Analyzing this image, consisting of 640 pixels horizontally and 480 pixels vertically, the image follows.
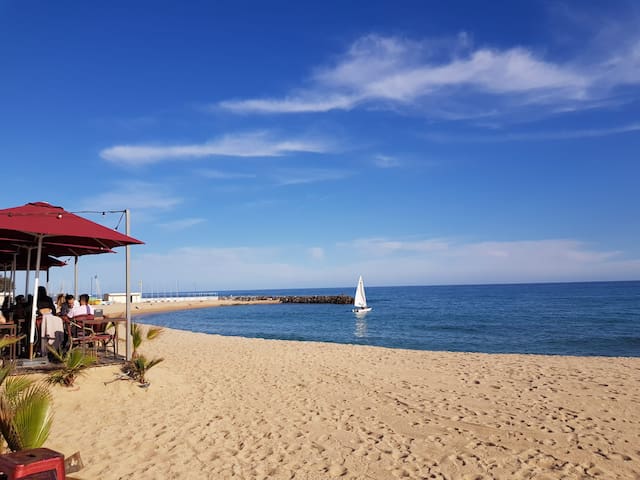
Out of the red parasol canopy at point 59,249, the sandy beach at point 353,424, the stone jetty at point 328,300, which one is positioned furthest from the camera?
the stone jetty at point 328,300

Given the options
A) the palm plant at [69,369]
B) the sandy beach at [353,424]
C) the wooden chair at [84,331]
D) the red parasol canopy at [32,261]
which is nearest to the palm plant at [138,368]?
the sandy beach at [353,424]

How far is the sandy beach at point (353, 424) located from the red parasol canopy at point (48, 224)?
93.1 inches

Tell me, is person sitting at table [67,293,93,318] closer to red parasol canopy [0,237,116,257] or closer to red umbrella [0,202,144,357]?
red umbrella [0,202,144,357]

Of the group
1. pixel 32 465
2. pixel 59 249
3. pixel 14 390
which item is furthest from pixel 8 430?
pixel 59 249

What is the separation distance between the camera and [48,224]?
7031 mm

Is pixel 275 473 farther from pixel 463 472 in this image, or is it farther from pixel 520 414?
pixel 520 414

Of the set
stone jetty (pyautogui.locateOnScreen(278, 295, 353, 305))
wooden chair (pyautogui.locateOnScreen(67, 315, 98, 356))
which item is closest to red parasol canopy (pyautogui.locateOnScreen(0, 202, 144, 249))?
wooden chair (pyautogui.locateOnScreen(67, 315, 98, 356))

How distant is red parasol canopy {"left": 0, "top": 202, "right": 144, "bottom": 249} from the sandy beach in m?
2.37

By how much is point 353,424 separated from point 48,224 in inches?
217

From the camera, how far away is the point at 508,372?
10.9 meters

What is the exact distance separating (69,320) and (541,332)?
87.1 ft

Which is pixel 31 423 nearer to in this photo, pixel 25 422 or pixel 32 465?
pixel 25 422

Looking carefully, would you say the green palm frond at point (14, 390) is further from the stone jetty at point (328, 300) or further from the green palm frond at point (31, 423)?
the stone jetty at point (328, 300)

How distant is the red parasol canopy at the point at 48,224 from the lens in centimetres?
674
